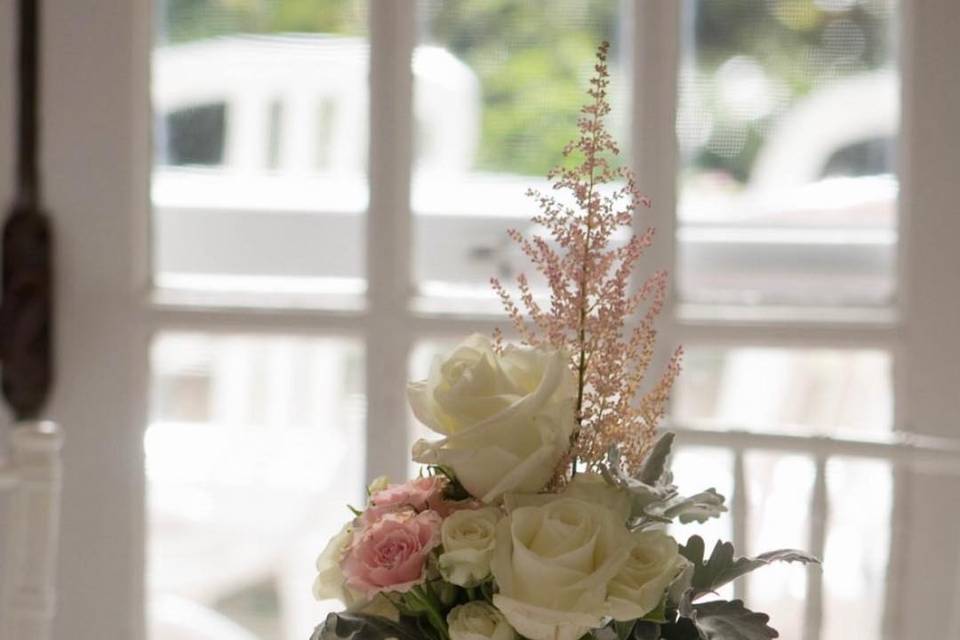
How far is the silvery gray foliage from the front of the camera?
0.66m

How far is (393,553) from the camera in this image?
65cm

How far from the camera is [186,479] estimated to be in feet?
6.20

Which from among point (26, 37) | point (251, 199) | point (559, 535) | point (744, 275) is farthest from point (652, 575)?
point (26, 37)

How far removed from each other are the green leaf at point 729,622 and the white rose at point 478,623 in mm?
94

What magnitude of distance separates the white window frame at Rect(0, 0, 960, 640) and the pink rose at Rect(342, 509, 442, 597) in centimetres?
103

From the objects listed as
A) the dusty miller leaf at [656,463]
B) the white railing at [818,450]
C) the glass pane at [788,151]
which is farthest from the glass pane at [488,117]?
the dusty miller leaf at [656,463]

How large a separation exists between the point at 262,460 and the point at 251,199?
0.35 m

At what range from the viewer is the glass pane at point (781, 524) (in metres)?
1.74

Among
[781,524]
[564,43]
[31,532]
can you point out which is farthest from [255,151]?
[781,524]

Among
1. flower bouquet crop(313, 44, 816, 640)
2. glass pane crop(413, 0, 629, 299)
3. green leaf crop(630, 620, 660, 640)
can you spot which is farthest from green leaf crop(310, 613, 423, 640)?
glass pane crop(413, 0, 629, 299)

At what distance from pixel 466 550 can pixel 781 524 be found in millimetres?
1185

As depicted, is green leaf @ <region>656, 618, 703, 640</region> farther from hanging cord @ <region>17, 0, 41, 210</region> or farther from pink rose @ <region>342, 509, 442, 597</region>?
hanging cord @ <region>17, 0, 41, 210</region>

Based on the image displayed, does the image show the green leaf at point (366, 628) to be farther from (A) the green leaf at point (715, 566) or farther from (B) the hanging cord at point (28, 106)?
(B) the hanging cord at point (28, 106)

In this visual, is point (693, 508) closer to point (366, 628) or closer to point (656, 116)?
point (366, 628)
